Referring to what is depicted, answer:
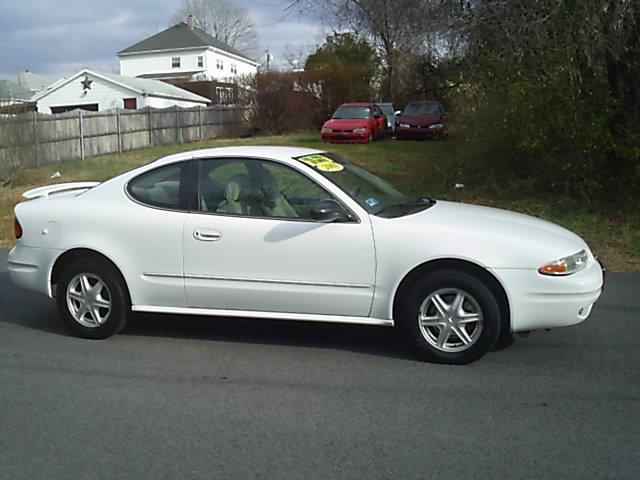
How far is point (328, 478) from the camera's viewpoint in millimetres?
3305

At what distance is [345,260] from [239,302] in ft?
2.99

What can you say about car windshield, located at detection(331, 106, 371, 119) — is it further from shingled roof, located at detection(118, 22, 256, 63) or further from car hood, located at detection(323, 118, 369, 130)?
shingled roof, located at detection(118, 22, 256, 63)

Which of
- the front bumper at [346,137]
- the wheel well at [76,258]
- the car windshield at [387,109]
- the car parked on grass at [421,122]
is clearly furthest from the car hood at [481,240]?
the car windshield at [387,109]

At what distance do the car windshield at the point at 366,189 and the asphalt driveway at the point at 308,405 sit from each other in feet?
3.59

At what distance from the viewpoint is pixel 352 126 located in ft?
73.8

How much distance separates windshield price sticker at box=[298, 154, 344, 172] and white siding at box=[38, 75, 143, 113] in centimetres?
3588

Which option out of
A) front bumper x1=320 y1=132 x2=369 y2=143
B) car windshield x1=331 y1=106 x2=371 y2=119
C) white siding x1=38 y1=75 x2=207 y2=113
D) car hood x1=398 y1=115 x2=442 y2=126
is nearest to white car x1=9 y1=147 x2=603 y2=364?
front bumper x1=320 y1=132 x2=369 y2=143

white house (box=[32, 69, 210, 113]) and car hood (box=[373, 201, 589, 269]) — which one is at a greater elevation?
white house (box=[32, 69, 210, 113])

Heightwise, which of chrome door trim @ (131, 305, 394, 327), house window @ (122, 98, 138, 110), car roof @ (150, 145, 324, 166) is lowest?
chrome door trim @ (131, 305, 394, 327)

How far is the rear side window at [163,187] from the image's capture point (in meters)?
5.30

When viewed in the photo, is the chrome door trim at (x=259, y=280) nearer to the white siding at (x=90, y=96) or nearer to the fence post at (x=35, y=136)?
the fence post at (x=35, y=136)

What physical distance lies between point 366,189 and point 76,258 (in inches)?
96.1

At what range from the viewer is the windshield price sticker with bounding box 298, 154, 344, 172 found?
17.5 feet

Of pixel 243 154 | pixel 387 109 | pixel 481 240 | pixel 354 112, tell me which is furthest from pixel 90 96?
pixel 481 240
